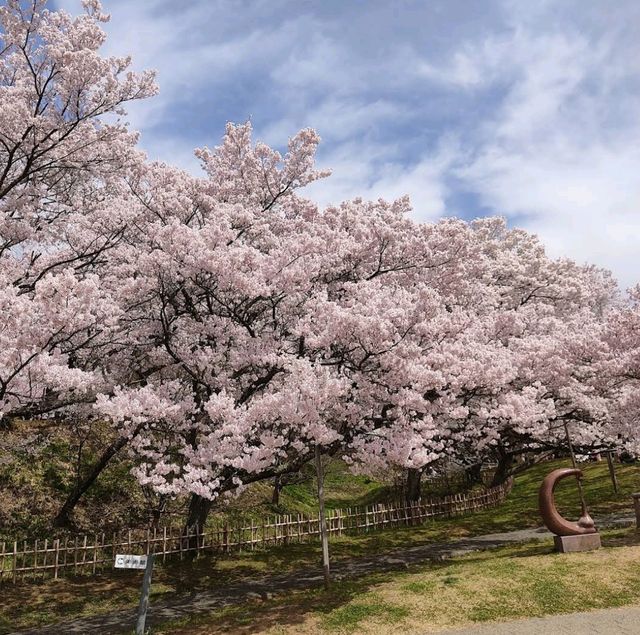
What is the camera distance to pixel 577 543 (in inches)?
540

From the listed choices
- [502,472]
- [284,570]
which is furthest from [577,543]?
[502,472]

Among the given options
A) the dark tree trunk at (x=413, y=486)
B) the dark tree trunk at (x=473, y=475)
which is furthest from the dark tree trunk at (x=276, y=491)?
the dark tree trunk at (x=473, y=475)

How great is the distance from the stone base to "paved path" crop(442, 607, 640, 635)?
12.5 ft

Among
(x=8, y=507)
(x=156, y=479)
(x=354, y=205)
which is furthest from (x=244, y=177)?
(x=8, y=507)

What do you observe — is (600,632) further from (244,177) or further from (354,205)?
(244,177)

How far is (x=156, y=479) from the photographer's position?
11.0 m

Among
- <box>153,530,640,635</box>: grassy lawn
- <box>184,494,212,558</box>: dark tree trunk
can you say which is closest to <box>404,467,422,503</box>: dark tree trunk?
<box>153,530,640,635</box>: grassy lawn

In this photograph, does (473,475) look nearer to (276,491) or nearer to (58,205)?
(276,491)

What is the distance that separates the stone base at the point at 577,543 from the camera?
44.8ft

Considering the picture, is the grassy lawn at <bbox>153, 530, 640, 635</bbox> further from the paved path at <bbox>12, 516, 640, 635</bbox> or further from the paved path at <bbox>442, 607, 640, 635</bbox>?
the paved path at <bbox>12, 516, 640, 635</bbox>

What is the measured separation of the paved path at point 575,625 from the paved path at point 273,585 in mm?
242

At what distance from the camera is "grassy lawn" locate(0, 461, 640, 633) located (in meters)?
11.1

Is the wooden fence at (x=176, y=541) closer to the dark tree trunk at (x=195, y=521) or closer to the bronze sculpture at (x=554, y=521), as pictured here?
the dark tree trunk at (x=195, y=521)

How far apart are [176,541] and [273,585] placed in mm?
4066
